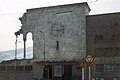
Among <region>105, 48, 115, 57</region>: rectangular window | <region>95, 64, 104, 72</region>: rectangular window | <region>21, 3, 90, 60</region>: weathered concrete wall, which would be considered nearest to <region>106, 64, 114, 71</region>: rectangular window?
<region>95, 64, 104, 72</region>: rectangular window

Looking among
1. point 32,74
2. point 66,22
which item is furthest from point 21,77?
point 66,22

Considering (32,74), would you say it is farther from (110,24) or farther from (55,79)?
(110,24)

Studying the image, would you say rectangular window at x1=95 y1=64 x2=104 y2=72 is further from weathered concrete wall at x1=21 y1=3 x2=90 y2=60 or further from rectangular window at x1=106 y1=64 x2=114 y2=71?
weathered concrete wall at x1=21 y1=3 x2=90 y2=60

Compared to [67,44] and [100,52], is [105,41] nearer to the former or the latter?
[100,52]

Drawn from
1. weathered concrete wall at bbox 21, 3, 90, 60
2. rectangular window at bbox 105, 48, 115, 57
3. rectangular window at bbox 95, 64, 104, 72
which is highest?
weathered concrete wall at bbox 21, 3, 90, 60

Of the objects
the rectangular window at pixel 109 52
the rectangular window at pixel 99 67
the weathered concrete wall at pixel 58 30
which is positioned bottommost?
the rectangular window at pixel 99 67

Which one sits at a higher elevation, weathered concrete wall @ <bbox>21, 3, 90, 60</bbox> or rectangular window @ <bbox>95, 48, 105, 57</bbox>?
weathered concrete wall @ <bbox>21, 3, 90, 60</bbox>

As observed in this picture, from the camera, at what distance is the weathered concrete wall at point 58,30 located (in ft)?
155

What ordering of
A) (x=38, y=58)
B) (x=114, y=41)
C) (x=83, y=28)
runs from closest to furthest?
(x=114, y=41) → (x=83, y=28) → (x=38, y=58)

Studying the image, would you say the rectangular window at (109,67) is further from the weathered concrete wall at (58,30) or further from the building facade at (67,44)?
the weathered concrete wall at (58,30)

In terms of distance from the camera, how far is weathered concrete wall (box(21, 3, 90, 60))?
47.1 meters

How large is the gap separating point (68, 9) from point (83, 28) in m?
4.58

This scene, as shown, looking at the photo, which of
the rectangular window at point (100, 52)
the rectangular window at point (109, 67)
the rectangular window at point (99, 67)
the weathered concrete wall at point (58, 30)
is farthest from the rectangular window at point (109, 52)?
the weathered concrete wall at point (58, 30)

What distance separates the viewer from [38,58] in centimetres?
5006
